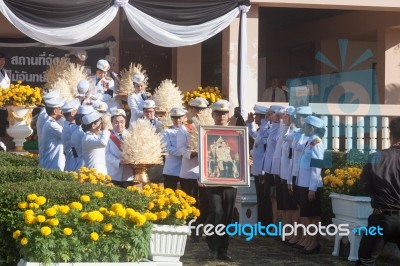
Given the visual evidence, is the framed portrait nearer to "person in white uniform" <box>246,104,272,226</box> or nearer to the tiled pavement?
the tiled pavement

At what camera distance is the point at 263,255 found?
1220cm

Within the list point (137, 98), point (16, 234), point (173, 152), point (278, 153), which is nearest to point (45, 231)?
point (16, 234)

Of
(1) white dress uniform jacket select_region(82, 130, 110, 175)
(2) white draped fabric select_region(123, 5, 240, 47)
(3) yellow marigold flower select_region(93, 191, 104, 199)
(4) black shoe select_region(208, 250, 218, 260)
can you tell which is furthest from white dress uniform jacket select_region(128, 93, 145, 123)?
(3) yellow marigold flower select_region(93, 191, 104, 199)

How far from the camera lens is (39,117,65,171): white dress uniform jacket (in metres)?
12.6

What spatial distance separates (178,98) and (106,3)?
6.30 feet

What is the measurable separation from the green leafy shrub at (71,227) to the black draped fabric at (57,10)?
7.45 meters

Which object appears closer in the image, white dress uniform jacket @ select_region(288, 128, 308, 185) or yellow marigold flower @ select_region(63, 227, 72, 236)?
yellow marigold flower @ select_region(63, 227, 72, 236)

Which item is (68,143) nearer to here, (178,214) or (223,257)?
(223,257)

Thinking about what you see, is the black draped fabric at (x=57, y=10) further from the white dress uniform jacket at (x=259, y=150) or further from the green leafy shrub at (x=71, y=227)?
the green leafy shrub at (x=71, y=227)

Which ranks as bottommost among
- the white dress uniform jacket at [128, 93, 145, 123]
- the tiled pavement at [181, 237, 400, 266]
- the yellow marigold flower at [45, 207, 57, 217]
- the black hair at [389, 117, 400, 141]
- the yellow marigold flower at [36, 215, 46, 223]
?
the tiled pavement at [181, 237, 400, 266]

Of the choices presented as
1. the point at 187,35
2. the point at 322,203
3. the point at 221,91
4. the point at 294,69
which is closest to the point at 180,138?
the point at 322,203

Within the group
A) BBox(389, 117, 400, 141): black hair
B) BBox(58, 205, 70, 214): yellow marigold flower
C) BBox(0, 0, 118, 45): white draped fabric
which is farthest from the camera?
BBox(0, 0, 118, 45): white draped fabric

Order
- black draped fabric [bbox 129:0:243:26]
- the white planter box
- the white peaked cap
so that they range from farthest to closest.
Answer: black draped fabric [bbox 129:0:243:26] → the white planter box → the white peaked cap
